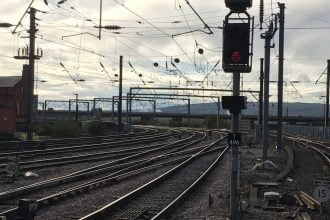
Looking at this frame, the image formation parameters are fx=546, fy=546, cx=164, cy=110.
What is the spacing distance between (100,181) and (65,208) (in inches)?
194

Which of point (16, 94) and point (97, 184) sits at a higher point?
point (16, 94)

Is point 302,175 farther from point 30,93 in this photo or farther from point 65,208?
point 30,93

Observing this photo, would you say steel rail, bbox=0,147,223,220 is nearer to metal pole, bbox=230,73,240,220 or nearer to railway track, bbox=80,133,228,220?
railway track, bbox=80,133,228,220

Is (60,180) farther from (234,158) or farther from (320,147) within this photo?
(320,147)

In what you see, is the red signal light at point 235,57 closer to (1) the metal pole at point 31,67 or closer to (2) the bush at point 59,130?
(1) the metal pole at point 31,67

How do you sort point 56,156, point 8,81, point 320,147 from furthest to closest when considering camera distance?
point 8,81 < point 320,147 < point 56,156

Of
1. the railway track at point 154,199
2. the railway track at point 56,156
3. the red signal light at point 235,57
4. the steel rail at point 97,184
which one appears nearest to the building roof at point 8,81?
the railway track at point 56,156

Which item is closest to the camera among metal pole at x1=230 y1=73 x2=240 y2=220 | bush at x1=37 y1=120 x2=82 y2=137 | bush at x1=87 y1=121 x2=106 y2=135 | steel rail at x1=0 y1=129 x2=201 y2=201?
metal pole at x1=230 y1=73 x2=240 y2=220

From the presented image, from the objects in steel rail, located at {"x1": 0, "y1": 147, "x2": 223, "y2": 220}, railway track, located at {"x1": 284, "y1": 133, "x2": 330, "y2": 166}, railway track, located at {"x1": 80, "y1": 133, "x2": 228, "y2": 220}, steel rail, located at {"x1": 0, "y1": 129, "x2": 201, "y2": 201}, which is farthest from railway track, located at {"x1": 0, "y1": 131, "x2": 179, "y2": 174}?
railway track, located at {"x1": 284, "y1": 133, "x2": 330, "y2": 166}

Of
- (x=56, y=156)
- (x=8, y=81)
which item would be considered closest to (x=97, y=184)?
(x=56, y=156)

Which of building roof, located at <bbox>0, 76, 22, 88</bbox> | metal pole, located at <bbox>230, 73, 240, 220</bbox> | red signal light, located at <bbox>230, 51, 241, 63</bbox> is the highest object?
building roof, located at <bbox>0, 76, 22, 88</bbox>

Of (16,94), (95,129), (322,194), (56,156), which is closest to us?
(322,194)

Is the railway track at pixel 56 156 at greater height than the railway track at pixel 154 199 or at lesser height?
greater

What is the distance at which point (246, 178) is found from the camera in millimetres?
21703
